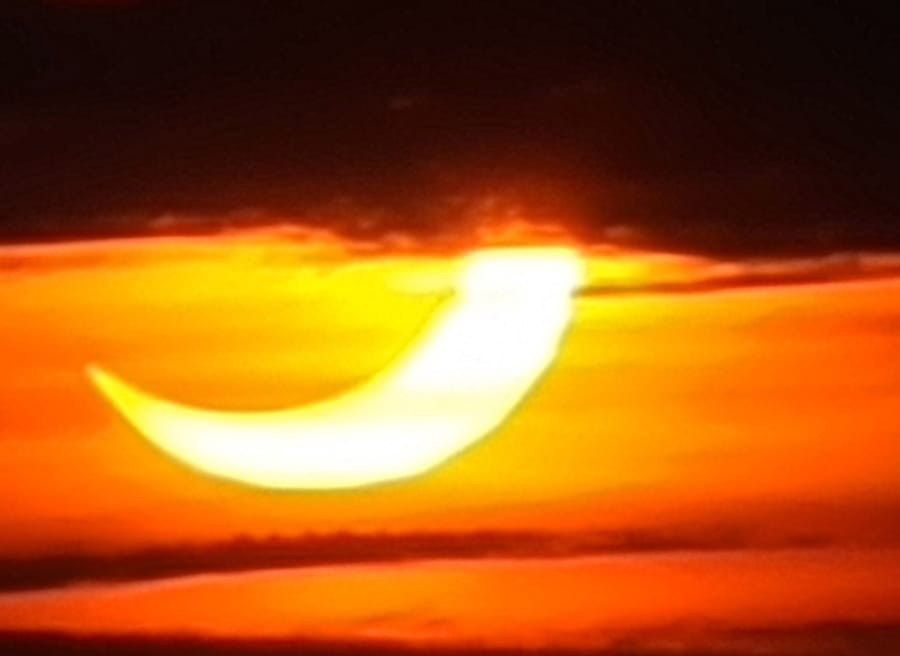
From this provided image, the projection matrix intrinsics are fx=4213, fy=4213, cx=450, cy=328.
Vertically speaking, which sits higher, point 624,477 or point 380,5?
point 380,5

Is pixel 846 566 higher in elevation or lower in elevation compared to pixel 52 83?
lower

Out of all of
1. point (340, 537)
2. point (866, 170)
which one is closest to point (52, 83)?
point (340, 537)

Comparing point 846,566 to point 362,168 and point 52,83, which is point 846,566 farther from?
point 52,83

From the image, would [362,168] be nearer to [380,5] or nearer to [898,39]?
[380,5]

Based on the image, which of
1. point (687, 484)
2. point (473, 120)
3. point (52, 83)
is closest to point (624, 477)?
point (687, 484)
